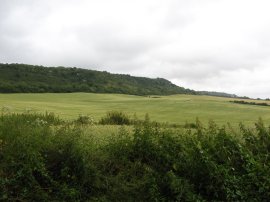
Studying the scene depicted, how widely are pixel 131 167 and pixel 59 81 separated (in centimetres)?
11624

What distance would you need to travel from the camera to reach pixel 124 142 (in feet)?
33.3

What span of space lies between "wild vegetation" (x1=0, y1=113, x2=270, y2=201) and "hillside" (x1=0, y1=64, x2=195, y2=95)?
95777 mm

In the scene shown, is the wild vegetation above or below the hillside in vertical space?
below

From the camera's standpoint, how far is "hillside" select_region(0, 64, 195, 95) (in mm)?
108750

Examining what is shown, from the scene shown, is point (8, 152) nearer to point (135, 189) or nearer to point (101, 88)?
point (135, 189)

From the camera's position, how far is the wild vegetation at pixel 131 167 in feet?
28.3

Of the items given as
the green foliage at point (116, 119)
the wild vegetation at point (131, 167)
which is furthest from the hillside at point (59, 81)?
the wild vegetation at point (131, 167)

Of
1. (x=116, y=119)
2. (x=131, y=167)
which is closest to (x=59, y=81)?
(x=116, y=119)

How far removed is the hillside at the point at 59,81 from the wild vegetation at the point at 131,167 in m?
A: 95.8

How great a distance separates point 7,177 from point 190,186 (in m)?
4.09

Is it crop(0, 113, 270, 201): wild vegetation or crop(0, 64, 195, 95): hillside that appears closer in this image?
crop(0, 113, 270, 201): wild vegetation

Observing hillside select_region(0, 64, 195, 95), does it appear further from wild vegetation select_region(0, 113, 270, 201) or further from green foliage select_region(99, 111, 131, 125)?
wild vegetation select_region(0, 113, 270, 201)

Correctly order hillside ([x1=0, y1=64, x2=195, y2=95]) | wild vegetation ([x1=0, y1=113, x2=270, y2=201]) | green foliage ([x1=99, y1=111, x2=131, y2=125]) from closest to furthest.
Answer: wild vegetation ([x1=0, y1=113, x2=270, y2=201]) → green foliage ([x1=99, y1=111, x2=131, y2=125]) → hillside ([x1=0, y1=64, x2=195, y2=95])

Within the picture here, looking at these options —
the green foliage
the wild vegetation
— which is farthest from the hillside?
the wild vegetation
